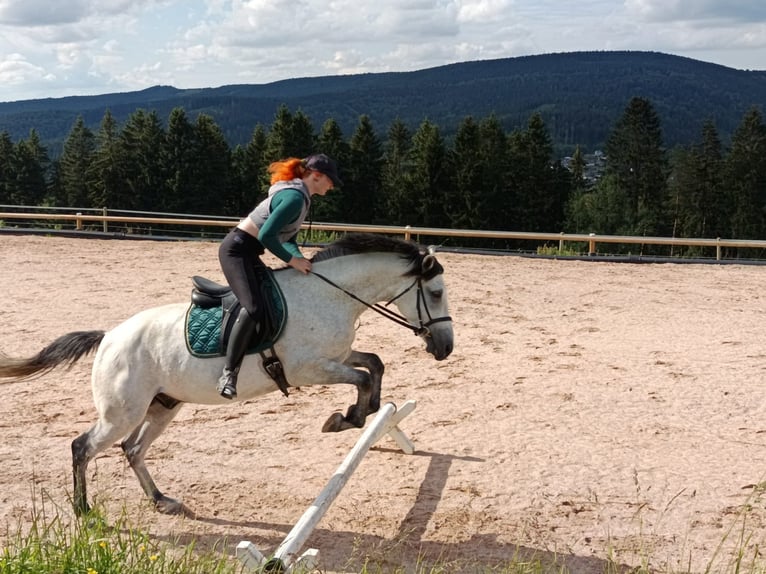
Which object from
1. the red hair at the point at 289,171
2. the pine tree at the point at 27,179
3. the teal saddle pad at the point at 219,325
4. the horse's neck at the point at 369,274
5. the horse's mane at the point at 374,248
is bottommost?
the pine tree at the point at 27,179

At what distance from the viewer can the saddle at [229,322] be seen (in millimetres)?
5914

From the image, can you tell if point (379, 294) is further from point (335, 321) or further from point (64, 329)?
point (64, 329)

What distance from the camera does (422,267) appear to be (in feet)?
20.3

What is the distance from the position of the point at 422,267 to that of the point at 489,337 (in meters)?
6.62

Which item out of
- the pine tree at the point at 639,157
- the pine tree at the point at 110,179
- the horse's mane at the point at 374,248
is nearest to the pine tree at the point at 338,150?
the pine tree at the point at 110,179

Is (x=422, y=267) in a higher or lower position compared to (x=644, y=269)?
higher

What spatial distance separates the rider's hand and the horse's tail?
172 cm

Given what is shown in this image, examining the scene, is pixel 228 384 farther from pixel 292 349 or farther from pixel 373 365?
pixel 373 365

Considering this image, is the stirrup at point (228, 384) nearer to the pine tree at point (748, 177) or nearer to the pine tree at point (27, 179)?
the pine tree at point (748, 177)

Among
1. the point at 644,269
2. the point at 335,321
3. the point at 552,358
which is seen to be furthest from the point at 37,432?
the point at 644,269

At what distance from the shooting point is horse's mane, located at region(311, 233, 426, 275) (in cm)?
625

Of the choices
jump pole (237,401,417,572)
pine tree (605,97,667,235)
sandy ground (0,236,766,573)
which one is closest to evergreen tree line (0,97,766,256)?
pine tree (605,97,667,235)

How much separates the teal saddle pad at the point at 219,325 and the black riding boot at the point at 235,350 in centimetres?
9

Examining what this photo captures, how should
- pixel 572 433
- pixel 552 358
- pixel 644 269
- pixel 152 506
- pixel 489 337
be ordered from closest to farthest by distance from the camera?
1. pixel 152 506
2. pixel 572 433
3. pixel 552 358
4. pixel 489 337
5. pixel 644 269
